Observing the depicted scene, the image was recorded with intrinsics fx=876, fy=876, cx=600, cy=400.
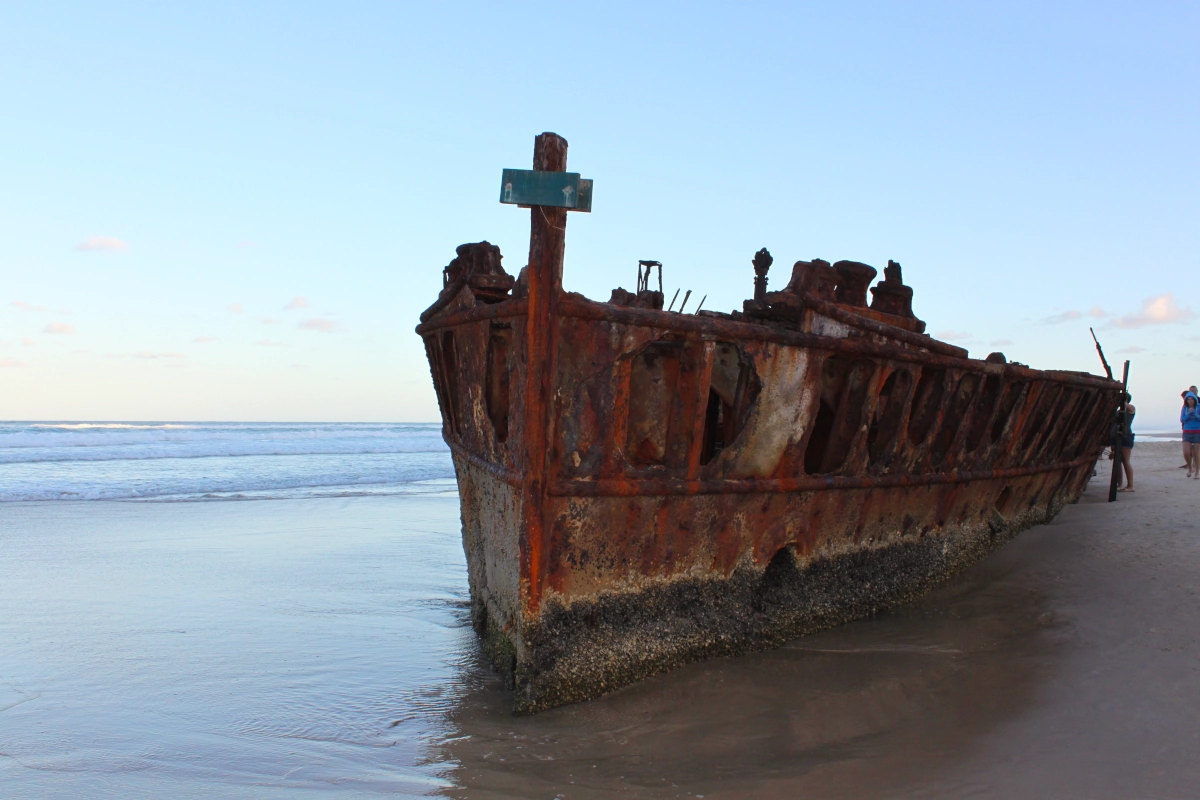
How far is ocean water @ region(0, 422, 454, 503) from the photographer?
1695cm

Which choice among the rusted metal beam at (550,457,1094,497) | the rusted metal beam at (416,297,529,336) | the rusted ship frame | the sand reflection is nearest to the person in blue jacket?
the rusted ship frame

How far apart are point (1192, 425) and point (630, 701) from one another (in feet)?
45.1

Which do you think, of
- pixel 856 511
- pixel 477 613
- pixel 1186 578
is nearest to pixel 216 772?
pixel 477 613

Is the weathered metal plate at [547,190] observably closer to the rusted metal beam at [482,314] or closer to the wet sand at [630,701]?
the rusted metal beam at [482,314]

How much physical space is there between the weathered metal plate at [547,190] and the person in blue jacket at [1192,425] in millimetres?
13810

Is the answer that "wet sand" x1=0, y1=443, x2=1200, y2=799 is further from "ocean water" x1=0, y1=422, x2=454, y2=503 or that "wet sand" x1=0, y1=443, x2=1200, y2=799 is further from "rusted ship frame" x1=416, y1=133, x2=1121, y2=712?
"ocean water" x1=0, y1=422, x2=454, y2=503

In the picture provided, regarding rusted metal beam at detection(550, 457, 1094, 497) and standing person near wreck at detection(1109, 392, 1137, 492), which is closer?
rusted metal beam at detection(550, 457, 1094, 497)

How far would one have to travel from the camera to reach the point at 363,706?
4445 mm

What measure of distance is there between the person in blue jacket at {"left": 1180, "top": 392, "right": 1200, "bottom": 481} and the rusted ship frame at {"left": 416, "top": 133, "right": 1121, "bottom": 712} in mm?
9654

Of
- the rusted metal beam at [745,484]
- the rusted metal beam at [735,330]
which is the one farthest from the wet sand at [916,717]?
the rusted metal beam at [735,330]

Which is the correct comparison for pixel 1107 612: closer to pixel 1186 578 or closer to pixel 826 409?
pixel 1186 578

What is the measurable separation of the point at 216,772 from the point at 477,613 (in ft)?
7.99

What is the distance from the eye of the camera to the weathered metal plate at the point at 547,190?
387 centimetres

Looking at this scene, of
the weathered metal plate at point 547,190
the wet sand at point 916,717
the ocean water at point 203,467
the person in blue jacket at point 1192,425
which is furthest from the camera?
the ocean water at point 203,467
